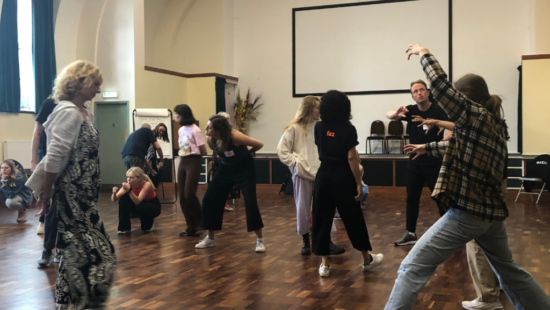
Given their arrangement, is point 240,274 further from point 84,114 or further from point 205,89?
point 205,89

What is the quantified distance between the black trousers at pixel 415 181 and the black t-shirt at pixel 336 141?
1172 mm

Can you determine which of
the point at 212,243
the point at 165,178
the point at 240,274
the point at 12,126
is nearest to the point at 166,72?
the point at 165,178

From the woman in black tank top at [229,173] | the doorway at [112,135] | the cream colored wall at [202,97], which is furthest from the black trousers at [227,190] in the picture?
the cream colored wall at [202,97]

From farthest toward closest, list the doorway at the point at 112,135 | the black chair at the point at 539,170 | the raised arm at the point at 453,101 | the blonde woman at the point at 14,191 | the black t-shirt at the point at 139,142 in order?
1. the doorway at the point at 112,135
2. the black chair at the point at 539,170
3. the blonde woman at the point at 14,191
4. the black t-shirt at the point at 139,142
5. the raised arm at the point at 453,101

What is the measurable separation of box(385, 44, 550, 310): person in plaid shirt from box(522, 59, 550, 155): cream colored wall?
31.2 feet

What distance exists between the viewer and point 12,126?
9.20m

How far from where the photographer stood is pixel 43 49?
9828 mm

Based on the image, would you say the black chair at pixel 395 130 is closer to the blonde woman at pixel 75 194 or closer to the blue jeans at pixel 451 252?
the blue jeans at pixel 451 252

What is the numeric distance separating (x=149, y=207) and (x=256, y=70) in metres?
8.72

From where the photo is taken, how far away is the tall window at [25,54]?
381 inches

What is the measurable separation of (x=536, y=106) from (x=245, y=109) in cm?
696

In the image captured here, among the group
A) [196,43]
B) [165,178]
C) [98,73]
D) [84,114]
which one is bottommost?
[165,178]

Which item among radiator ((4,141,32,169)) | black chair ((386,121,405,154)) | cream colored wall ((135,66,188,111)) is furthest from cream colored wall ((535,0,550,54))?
radiator ((4,141,32,169))

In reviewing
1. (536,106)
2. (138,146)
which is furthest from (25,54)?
(536,106)
